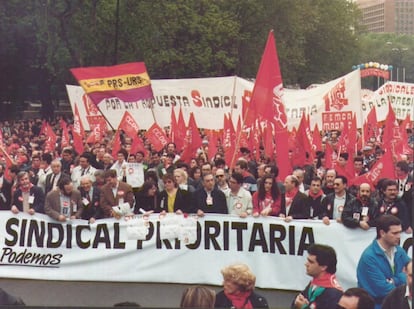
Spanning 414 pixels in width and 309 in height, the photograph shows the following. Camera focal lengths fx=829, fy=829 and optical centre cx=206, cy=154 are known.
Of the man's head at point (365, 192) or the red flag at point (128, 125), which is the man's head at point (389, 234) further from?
the red flag at point (128, 125)

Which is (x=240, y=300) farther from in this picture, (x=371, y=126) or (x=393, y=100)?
(x=371, y=126)

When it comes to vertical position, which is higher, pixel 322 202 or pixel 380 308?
pixel 322 202

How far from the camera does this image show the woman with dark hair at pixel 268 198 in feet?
25.8

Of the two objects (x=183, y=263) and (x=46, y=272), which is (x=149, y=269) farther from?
(x=46, y=272)

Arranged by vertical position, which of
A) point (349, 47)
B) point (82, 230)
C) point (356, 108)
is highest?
point (349, 47)

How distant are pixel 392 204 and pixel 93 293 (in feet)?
8.91

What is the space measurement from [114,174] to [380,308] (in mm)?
3728

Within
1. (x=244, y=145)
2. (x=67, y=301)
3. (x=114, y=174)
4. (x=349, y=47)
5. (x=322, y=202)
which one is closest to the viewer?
(x=67, y=301)

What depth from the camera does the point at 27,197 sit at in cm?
831

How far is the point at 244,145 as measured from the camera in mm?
13000

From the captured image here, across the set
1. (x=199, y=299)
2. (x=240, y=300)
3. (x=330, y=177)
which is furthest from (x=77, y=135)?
(x=199, y=299)

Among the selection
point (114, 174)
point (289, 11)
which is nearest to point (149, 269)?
point (114, 174)

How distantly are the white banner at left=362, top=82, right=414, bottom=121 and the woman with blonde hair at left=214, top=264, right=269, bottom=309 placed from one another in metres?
10.4

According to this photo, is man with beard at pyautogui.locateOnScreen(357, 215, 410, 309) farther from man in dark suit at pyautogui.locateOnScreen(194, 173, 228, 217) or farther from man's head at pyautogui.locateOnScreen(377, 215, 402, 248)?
man in dark suit at pyautogui.locateOnScreen(194, 173, 228, 217)
